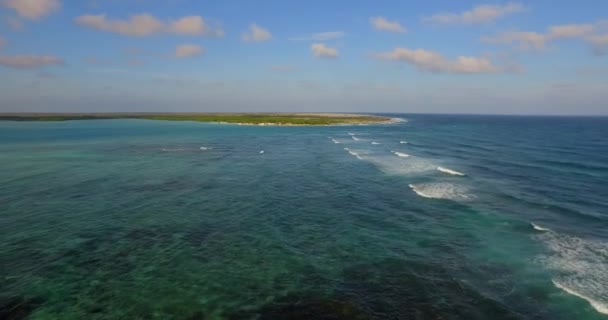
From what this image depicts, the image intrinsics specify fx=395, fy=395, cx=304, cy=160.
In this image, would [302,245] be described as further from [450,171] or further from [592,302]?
[450,171]

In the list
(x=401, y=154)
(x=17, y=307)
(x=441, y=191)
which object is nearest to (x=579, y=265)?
(x=441, y=191)

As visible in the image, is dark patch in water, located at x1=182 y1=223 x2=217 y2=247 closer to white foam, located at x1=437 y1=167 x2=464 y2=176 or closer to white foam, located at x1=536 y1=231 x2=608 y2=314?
white foam, located at x1=536 y1=231 x2=608 y2=314

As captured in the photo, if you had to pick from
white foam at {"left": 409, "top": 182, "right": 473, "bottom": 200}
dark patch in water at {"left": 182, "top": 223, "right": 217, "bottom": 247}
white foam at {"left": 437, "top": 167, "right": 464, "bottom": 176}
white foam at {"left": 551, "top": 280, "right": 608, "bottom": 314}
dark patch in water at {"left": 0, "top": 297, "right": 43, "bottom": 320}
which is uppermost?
white foam at {"left": 437, "top": 167, "right": 464, "bottom": 176}

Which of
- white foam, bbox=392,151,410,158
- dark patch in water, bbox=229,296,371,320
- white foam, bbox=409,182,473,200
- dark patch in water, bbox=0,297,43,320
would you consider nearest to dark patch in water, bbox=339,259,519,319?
dark patch in water, bbox=229,296,371,320

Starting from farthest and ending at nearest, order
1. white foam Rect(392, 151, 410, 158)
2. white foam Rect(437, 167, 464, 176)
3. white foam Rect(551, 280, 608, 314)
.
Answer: white foam Rect(392, 151, 410, 158)
white foam Rect(437, 167, 464, 176)
white foam Rect(551, 280, 608, 314)

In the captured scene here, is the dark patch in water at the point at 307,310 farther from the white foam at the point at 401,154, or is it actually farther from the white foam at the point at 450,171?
the white foam at the point at 401,154

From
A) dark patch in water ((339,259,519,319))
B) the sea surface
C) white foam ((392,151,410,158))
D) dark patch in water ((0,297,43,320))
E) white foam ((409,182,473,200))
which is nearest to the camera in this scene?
dark patch in water ((0,297,43,320))
